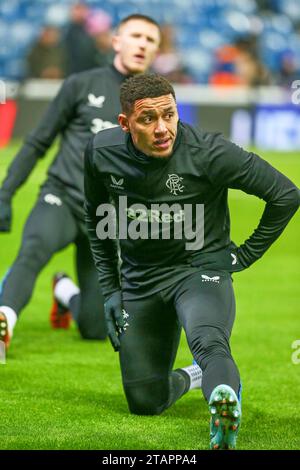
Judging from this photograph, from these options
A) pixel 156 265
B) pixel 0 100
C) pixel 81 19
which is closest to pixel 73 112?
pixel 156 265

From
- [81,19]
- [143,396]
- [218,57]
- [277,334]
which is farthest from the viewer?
[218,57]

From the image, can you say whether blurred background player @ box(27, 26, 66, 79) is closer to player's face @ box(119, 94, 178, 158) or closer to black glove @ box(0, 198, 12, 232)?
black glove @ box(0, 198, 12, 232)

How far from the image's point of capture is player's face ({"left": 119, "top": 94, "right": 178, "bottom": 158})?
5.43m

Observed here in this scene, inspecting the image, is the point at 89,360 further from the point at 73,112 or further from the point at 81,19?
the point at 81,19

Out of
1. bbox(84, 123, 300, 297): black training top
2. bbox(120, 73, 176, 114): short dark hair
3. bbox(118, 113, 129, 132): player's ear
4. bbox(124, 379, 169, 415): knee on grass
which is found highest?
bbox(120, 73, 176, 114): short dark hair

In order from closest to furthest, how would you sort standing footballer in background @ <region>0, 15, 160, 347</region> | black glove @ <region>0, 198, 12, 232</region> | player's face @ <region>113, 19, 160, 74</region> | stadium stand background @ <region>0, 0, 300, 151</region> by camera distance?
black glove @ <region>0, 198, 12, 232</region> → standing footballer in background @ <region>0, 15, 160, 347</region> → player's face @ <region>113, 19, 160, 74</region> → stadium stand background @ <region>0, 0, 300, 151</region>

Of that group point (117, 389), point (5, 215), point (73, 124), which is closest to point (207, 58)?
point (73, 124)

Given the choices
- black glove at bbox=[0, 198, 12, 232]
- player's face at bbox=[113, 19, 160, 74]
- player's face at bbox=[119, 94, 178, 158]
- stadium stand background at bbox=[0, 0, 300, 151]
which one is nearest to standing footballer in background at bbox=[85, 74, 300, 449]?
player's face at bbox=[119, 94, 178, 158]

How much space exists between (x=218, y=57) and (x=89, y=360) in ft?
60.3

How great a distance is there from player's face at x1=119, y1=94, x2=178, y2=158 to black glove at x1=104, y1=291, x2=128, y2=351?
0.89 metres

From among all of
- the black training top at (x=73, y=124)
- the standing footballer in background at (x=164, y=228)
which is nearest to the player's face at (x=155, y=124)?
the standing footballer in background at (x=164, y=228)

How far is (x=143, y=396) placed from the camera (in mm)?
5918
